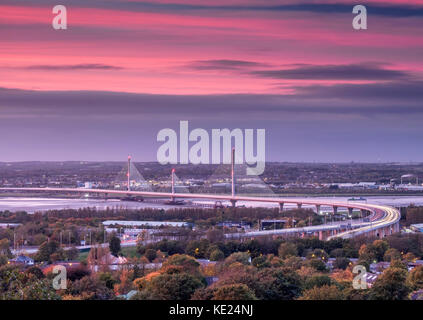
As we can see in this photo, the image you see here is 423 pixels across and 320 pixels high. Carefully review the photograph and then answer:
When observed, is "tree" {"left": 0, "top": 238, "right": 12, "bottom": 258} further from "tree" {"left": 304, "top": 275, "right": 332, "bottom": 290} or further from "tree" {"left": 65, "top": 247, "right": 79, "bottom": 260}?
"tree" {"left": 304, "top": 275, "right": 332, "bottom": 290}

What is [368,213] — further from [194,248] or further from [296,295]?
[296,295]

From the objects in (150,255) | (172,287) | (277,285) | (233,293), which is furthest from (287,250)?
(233,293)

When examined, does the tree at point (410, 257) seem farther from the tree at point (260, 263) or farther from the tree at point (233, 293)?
the tree at point (233, 293)

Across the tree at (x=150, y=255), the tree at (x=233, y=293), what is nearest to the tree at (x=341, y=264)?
the tree at (x=150, y=255)

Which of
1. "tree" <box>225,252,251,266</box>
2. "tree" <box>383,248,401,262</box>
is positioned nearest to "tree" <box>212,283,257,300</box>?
"tree" <box>225,252,251,266</box>
